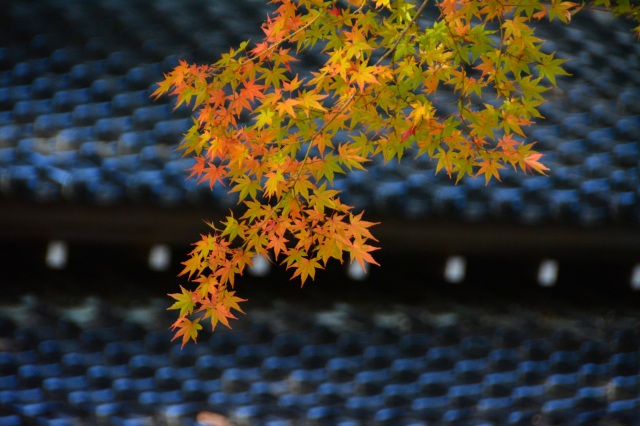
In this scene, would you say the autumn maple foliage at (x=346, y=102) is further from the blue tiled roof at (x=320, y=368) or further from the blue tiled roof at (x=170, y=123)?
A: the blue tiled roof at (x=170, y=123)

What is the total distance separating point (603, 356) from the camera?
1.06m

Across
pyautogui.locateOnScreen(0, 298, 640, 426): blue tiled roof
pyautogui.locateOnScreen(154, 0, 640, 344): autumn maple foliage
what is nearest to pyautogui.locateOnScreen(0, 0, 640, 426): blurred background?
pyautogui.locateOnScreen(0, 298, 640, 426): blue tiled roof

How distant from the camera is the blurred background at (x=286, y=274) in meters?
0.96

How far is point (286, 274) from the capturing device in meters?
1.22

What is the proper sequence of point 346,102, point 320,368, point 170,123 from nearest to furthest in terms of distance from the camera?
point 346,102 → point 320,368 → point 170,123

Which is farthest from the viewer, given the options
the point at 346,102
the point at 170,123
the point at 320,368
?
the point at 170,123

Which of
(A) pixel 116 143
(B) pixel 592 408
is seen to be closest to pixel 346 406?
(B) pixel 592 408

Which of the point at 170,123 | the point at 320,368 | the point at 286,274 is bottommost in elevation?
the point at 320,368

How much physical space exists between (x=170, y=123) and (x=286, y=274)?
14.4 inches

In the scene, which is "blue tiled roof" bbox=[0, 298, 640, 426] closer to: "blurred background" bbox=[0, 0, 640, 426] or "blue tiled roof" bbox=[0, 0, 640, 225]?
"blurred background" bbox=[0, 0, 640, 426]

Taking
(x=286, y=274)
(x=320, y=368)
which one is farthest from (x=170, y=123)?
(x=320, y=368)

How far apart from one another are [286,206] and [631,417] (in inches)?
25.1

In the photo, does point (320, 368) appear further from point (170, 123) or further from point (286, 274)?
point (170, 123)

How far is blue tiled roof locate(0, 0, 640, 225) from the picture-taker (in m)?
1.12
